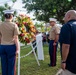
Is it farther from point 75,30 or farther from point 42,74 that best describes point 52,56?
point 75,30

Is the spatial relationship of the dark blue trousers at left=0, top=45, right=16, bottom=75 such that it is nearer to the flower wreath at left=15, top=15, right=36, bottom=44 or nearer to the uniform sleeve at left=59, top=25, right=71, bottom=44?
the flower wreath at left=15, top=15, right=36, bottom=44

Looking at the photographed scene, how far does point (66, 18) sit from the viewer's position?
452 cm

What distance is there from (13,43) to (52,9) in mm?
24279

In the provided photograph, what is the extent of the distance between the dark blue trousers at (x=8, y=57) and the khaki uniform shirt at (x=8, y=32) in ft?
0.39

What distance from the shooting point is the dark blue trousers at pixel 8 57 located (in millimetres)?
6273

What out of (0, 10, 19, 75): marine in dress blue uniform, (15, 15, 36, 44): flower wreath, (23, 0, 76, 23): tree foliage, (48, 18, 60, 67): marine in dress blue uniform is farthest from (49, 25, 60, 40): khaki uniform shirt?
(23, 0, 76, 23): tree foliage

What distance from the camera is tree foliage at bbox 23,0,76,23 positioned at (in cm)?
2942

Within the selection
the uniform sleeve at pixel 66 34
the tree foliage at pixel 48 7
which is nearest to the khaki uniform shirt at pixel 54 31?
the uniform sleeve at pixel 66 34

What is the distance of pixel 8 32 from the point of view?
6.24 meters

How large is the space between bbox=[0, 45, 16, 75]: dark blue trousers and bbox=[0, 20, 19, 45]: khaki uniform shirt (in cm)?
12

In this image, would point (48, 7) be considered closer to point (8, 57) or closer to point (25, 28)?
point (25, 28)

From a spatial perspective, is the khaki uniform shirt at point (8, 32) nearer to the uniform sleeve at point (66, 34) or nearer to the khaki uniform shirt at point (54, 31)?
the uniform sleeve at point (66, 34)

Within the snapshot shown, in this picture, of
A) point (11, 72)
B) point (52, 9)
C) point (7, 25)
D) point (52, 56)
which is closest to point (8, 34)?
point (7, 25)

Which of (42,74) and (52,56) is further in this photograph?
(52,56)
